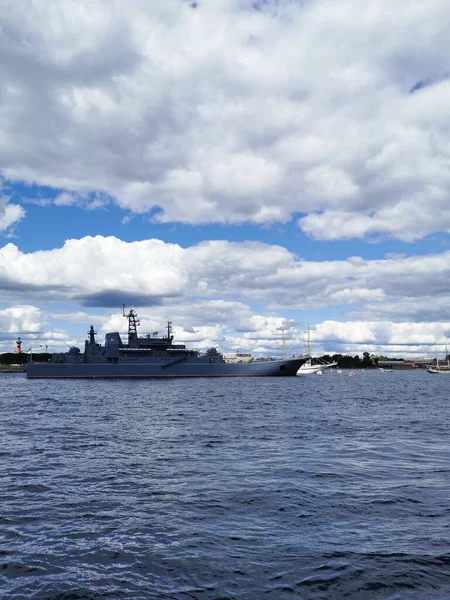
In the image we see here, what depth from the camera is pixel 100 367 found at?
11456 centimetres

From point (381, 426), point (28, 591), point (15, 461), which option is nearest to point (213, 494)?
point (28, 591)

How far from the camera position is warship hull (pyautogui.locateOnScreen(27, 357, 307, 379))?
11369cm

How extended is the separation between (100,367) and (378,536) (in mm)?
109573

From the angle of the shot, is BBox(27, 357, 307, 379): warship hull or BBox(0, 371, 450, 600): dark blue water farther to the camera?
BBox(27, 357, 307, 379): warship hull

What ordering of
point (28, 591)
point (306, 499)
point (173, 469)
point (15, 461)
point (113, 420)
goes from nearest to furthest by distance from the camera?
point (28, 591) → point (306, 499) → point (173, 469) → point (15, 461) → point (113, 420)

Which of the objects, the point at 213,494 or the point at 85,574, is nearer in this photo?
the point at 85,574

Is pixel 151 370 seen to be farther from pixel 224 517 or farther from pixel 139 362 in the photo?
pixel 224 517

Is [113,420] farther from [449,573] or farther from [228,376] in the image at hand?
[228,376]

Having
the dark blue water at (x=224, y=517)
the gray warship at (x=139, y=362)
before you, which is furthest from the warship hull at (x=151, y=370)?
the dark blue water at (x=224, y=517)

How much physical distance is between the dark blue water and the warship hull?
292 feet

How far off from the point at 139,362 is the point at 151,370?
11.5 feet

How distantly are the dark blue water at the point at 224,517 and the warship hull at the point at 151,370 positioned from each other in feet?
292

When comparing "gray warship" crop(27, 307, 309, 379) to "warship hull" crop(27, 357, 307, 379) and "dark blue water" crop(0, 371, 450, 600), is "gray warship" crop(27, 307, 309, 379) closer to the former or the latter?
"warship hull" crop(27, 357, 307, 379)

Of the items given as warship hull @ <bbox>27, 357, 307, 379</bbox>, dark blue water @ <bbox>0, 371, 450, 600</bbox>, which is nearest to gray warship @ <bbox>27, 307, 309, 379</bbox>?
warship hull @ <bbox>27, 357, 307, 379</bbox>
